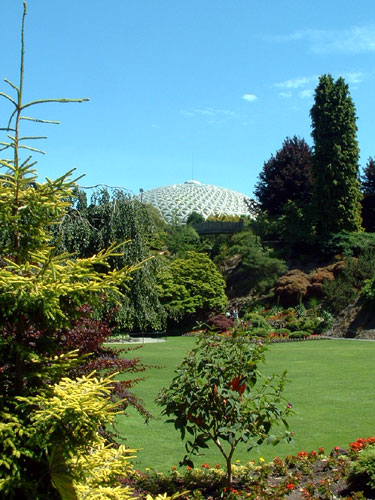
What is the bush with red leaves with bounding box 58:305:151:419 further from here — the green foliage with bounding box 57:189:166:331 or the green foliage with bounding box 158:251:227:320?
the green foliage with bounding box 158:251:227:320

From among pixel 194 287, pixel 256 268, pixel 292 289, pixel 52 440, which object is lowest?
pixel 52 440

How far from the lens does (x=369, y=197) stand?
3828 cm

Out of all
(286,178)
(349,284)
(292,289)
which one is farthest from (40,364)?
(286,178)

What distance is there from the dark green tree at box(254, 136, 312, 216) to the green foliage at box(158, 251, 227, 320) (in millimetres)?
10255

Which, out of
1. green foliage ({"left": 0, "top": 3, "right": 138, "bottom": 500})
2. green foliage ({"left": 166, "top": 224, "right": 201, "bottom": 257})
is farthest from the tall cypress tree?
green foliage ({"left": 0, "top": 3, "right": 138, "bottom": 500})

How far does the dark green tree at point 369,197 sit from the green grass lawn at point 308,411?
2427 centimetres

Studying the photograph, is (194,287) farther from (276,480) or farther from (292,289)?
(276,480)

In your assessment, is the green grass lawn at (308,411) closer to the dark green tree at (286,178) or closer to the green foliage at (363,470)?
the green foliage at (363,470)

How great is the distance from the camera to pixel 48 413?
2945 mm

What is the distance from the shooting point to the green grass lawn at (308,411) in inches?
253

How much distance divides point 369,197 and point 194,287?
16095 millimetres

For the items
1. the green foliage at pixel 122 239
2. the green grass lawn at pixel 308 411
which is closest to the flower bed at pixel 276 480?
the green grass lawn at pixel 308 411

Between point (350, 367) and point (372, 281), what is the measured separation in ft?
33.2

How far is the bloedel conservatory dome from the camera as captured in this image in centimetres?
7275
